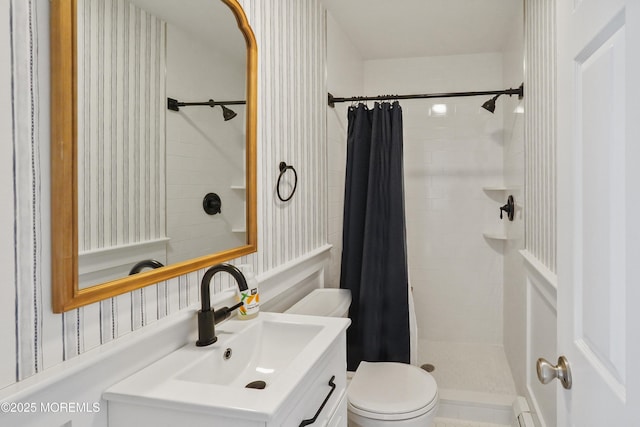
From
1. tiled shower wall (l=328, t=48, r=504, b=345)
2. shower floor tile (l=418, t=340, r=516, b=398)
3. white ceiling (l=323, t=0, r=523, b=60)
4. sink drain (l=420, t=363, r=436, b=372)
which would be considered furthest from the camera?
tiled shower wall (l=328, t=48, r=504, b=345)

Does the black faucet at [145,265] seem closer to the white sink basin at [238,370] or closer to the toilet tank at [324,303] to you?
the white sink basin at [238,370]

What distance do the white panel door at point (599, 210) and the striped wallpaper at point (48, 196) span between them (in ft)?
3.19

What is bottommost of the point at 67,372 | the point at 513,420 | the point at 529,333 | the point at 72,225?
the point at 513,420

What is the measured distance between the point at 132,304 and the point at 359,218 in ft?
5.45

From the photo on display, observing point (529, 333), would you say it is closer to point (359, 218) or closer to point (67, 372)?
point (359, 218)

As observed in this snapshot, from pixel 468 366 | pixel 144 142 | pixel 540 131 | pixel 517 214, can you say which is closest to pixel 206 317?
pixel 144 142

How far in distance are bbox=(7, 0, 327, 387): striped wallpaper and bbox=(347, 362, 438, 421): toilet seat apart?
2.26 feet

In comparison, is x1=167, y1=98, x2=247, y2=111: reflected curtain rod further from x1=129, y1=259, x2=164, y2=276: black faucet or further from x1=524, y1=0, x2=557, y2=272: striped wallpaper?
x1=524, y1=0, x2=557, y2=272: striped wallpaper

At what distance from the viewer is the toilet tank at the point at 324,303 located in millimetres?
2109

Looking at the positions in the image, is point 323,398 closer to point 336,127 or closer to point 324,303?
point 324,303

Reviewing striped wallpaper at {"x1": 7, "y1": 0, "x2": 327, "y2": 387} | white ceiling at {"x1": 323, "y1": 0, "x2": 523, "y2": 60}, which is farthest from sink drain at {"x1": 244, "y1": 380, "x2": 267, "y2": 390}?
white ceiling at {"x1": 323, "y1": 0, "x2": 523, "y2": 60}

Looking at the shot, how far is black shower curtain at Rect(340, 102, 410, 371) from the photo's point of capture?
246cm

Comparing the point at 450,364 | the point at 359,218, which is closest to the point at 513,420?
the point at 450,364

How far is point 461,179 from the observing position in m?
3.49
